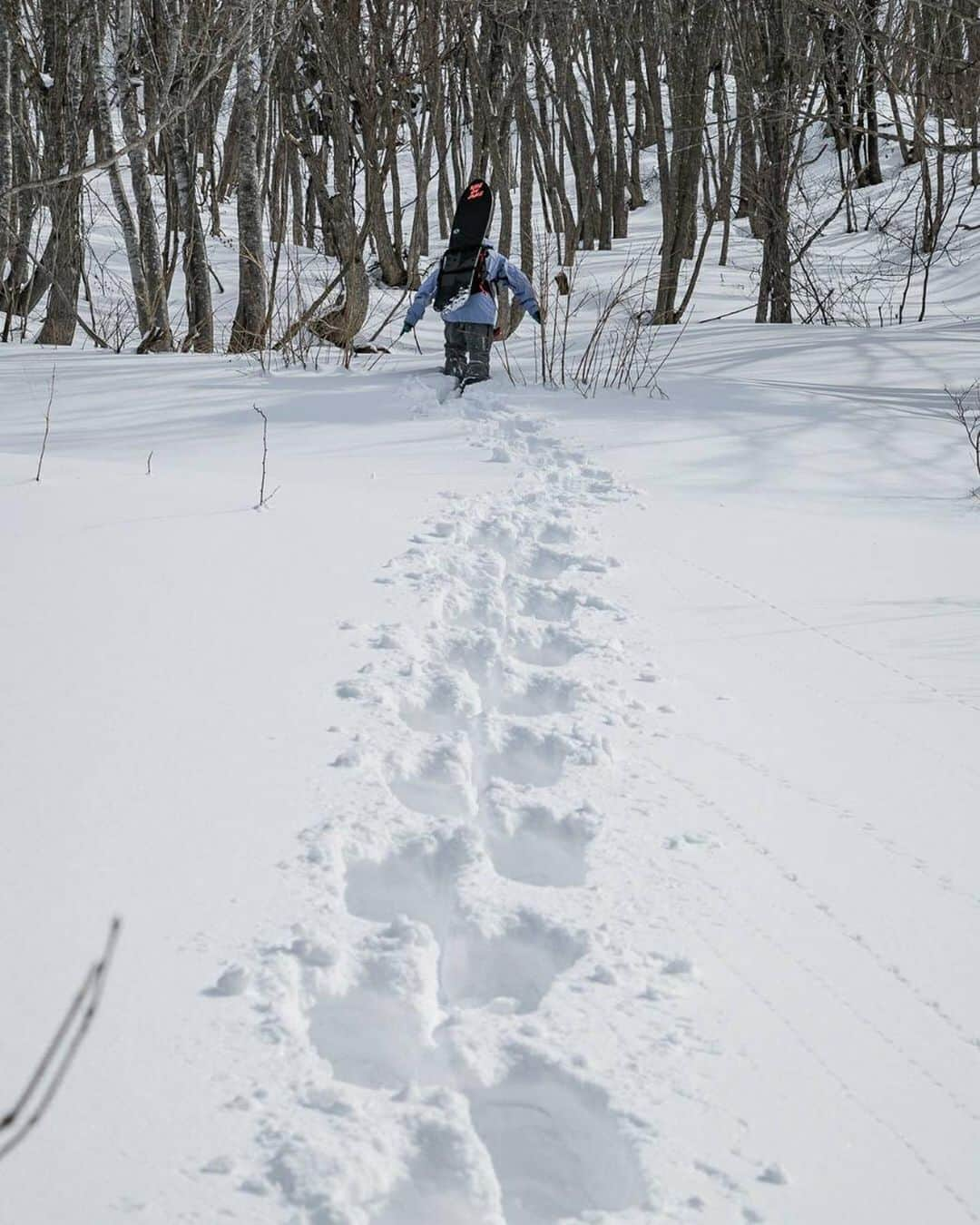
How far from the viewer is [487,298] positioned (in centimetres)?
669

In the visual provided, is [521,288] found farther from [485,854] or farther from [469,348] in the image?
[485,854]

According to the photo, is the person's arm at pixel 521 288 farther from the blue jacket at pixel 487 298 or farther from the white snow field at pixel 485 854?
the white snow field at pixel 485 854

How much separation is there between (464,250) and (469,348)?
0.59 metres

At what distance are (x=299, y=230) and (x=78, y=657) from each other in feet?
58.9

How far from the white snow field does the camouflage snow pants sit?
8.20 ft

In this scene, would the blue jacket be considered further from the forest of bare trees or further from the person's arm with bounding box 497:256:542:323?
the forest of bare trees

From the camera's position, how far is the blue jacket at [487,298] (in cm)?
665

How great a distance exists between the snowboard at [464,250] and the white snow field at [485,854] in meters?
2.59

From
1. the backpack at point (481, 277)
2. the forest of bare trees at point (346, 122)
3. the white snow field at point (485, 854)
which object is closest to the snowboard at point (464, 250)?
the backpack at point (481, 277)

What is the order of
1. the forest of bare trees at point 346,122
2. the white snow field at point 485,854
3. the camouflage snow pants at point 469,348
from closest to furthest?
1. the white snow field at point 485,854
2. the camouflage snow pants at point 469,348
3. the forest of bare trees at point 346,122

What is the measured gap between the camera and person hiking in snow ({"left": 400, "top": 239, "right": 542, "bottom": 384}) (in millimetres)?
6656

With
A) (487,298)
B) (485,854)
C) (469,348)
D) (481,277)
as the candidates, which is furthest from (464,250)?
(485,854)

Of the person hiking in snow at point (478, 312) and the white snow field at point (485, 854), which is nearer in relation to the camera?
the white snow field at point (485, 854)

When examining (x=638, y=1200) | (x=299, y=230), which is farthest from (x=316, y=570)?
(x=299, y=230)
